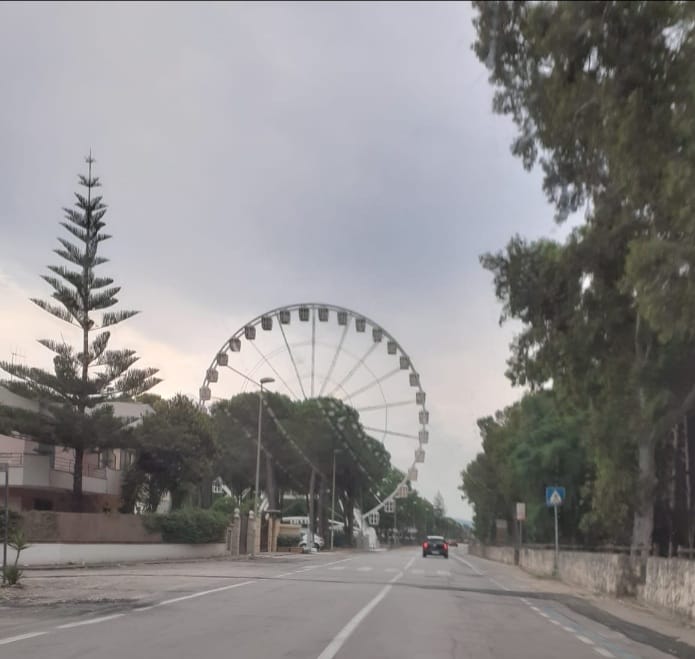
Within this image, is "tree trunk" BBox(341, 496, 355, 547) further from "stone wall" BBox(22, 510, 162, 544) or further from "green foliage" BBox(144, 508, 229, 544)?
"stone wall" BBox(22, 510, 162, 544)

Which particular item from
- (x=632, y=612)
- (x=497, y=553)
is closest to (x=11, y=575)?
(x=632, y=612)

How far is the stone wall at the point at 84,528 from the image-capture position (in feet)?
111

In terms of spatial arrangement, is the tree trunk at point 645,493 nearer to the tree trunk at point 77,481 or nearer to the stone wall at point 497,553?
the tree trunk at point 77,481

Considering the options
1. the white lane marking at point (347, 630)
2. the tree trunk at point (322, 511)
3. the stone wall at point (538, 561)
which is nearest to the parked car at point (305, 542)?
the tree trunk at point (322, 511)

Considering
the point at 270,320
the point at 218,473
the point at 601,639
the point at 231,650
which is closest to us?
the point at 231,650

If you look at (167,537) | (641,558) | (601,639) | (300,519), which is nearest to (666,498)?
(641,558)

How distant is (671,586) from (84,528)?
25.9 metres

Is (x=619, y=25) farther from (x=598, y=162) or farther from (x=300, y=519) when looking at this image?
(x=300, y=519)

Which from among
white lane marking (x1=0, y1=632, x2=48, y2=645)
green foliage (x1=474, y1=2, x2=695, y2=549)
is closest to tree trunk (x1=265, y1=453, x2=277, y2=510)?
green foliage (x1=474, y1=2, x2=695, y2=549)

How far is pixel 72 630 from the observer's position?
12.0 meters

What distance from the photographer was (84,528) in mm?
36438

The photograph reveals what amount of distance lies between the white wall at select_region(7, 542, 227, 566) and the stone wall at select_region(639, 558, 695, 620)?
21.3 meters

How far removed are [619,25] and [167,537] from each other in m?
35.7

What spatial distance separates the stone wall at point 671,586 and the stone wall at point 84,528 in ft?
74.5
